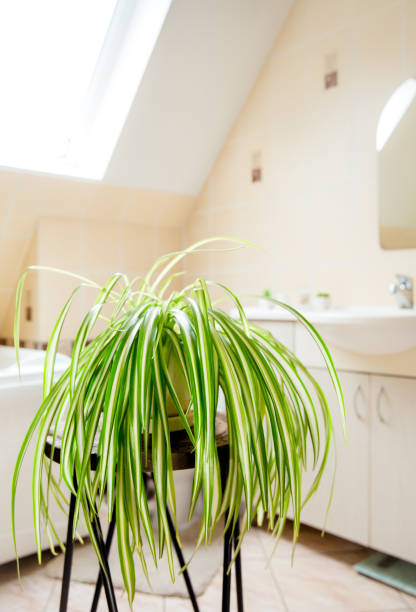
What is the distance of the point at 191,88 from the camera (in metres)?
2.61

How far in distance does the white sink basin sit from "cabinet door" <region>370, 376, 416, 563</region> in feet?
0.57

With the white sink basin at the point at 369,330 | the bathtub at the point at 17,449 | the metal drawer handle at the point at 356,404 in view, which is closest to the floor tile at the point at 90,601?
the bathtub at the point at 17,449

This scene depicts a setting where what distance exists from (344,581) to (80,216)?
195 centimetres

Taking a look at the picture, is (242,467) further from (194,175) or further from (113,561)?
(194,175)

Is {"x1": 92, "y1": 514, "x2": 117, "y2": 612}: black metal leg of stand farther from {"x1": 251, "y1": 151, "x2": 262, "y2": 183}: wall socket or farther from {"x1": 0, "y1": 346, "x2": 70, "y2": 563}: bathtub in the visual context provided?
{"x1": 251, "y1": 151, "x2": 262, "y2": 183}: wall socket

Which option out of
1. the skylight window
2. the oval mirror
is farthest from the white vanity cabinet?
the skylight window

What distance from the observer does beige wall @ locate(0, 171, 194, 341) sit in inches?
99.5

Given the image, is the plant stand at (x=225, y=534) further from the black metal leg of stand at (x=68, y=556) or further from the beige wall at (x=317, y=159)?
the beige wall at (x=317, y=159)

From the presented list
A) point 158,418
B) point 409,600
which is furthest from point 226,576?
point 409,600

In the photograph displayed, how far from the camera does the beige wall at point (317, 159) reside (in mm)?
2266

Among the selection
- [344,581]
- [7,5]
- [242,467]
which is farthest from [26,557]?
[7,5]

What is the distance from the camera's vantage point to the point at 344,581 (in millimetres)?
1880

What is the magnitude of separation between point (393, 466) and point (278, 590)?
0.56 metres

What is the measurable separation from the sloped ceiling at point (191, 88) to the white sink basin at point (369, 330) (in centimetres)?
126
